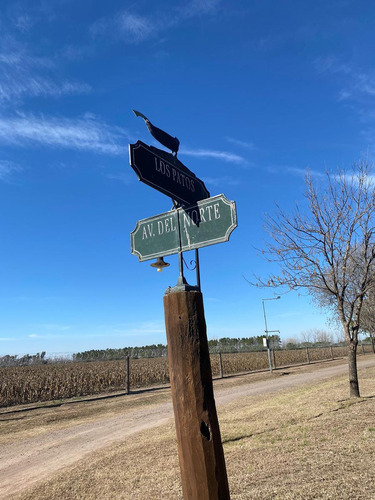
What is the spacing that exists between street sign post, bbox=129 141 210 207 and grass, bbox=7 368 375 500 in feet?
10.3

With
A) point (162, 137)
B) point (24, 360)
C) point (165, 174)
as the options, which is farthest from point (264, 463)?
point (24, 360)

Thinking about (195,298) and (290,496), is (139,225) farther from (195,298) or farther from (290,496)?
(290,496)

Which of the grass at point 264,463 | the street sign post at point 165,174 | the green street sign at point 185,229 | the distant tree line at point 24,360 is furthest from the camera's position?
the distant tree line at point 24,360

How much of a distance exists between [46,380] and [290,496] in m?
17.4

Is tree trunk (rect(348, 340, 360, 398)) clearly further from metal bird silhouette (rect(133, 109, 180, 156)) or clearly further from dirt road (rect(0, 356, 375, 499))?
metal bird silhouette (rect(133, 109, 180, 156))

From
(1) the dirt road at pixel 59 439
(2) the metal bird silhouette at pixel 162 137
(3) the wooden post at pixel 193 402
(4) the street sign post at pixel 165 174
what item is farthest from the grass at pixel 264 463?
(2) the metal bird silhouette at pixel 162 137

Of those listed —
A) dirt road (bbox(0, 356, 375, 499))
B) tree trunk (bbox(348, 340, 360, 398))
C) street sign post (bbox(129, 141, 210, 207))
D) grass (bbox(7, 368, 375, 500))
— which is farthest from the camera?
tree trunk (bbox(348, 340, 360, 398))

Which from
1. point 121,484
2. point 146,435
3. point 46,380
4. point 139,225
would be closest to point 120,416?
point 146,435

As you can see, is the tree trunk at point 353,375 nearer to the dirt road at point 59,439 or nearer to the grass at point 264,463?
the grass at point 264,463

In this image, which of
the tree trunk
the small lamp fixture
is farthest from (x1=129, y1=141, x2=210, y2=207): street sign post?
the tree trunk

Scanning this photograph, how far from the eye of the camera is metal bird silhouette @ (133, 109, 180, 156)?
331cm

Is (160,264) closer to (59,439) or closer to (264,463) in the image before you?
(264,463)

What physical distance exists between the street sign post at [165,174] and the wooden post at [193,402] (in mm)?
943

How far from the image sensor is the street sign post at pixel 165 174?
9.72 ft
